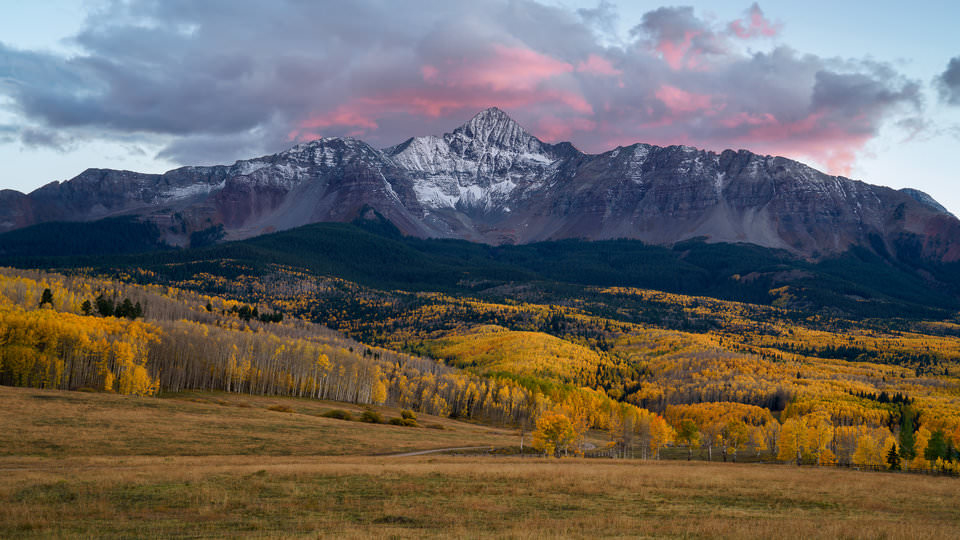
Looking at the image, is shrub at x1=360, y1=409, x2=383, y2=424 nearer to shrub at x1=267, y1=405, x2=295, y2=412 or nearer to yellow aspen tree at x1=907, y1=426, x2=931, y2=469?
shrub at x1=267, y1=405, x2=295, y2=412

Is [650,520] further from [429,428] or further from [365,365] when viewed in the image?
[365,365]

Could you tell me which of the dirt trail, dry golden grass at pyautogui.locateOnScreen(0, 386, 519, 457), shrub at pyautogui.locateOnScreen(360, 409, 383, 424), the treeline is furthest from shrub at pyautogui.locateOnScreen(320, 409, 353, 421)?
the treeline

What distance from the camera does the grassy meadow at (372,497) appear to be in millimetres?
28938

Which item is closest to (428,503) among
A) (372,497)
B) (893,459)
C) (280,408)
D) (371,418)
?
(372,497)

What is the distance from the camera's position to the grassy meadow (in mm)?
28938

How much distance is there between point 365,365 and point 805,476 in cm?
12398

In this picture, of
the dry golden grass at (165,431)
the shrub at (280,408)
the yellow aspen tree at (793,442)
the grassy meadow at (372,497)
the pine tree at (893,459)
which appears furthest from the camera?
the yellow aspen tree at (793,442)

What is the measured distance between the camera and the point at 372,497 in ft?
122

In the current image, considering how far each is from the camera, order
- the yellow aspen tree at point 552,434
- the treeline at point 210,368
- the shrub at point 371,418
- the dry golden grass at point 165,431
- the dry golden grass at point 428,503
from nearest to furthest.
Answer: the dry golden grass at point 428,503
the dry golden grass at point 165,431
the yellow aspen tree at point 552,434
the treeline at point 210,368
the shrub at point 371,418

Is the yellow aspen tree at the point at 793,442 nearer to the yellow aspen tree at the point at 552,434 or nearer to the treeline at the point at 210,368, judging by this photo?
the treeline at the point at 210,368

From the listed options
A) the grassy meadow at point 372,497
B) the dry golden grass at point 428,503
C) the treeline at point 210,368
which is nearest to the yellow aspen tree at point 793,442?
the treeline at point 210,368

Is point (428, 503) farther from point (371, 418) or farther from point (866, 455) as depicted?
point (866, 455)

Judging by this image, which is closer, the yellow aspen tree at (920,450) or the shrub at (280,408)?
the yellow aspen tree at (920,450)

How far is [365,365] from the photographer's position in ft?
548
